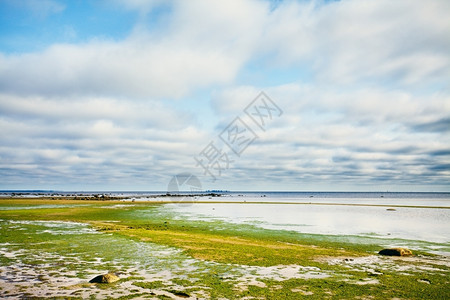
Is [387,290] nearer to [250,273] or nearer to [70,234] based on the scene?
[250,273]

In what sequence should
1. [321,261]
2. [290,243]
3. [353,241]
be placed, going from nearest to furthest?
[321,261] → [290,243] → [353,241]

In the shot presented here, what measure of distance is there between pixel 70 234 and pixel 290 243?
20.4m

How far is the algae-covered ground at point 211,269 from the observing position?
41.3 feet

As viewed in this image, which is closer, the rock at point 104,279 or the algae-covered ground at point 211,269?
the algae-covered ground at point 211,269

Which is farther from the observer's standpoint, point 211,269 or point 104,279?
point 211,269

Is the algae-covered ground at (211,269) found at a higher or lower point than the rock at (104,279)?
lower

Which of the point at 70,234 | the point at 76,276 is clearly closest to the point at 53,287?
the point at 76,276

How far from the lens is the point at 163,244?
24.1 meters

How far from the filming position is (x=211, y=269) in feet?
54.1

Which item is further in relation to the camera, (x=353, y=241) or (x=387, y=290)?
(x=353, y=241)

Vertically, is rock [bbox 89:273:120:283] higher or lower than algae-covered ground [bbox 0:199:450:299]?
higher

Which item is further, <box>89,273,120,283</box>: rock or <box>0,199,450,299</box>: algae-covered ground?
<box>89,273,120,283</box>: rock

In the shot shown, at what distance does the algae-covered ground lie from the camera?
1258 centimetres

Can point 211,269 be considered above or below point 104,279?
below
